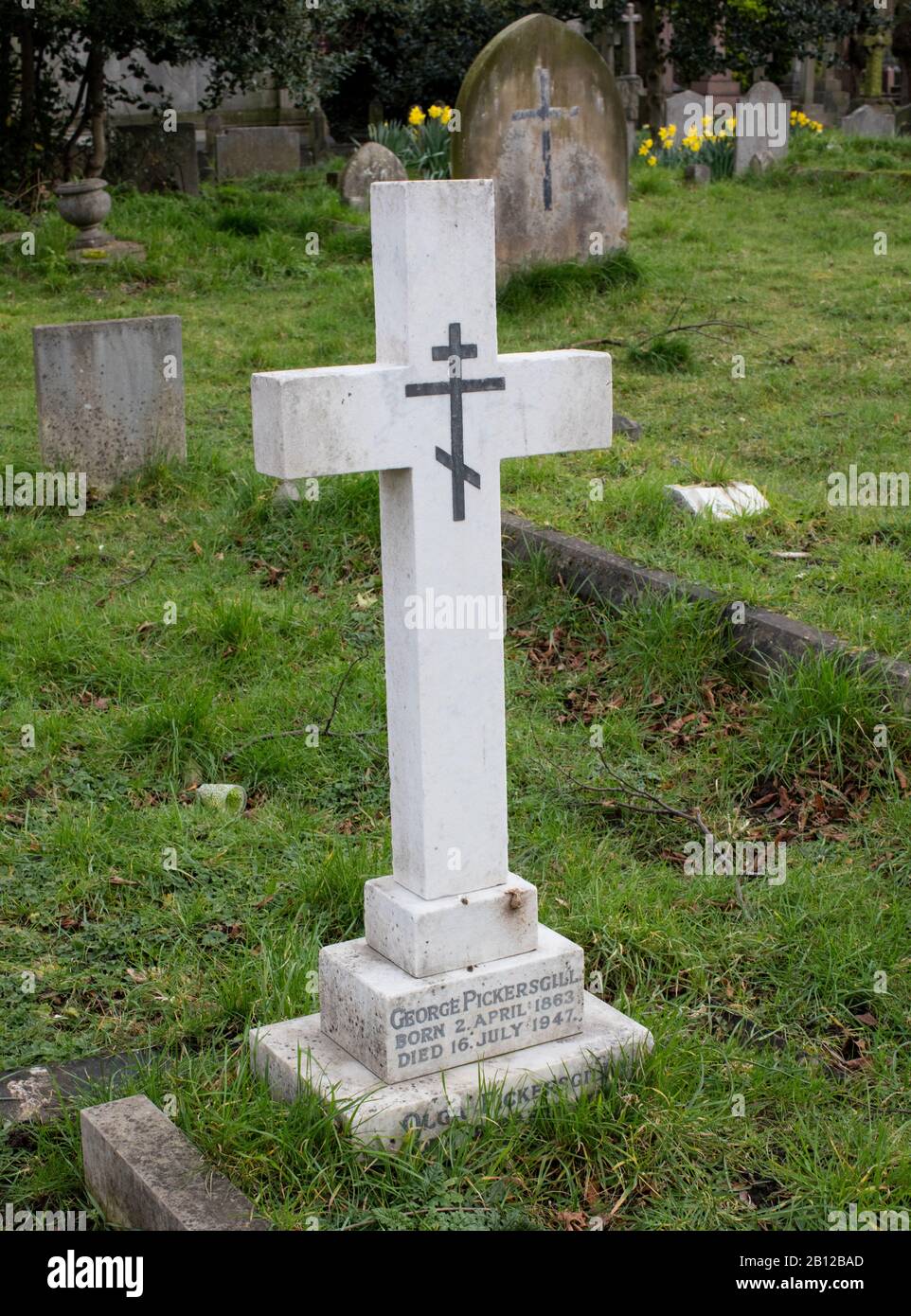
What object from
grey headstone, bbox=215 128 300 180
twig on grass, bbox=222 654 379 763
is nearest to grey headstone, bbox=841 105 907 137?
grey headstone, bbox=215 128 300 180

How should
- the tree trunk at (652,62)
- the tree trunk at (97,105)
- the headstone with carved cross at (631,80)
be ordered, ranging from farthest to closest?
the tree trunk at (652,62)
the headstone with carved cross at (631,80)
the tree trunk at (97,105)

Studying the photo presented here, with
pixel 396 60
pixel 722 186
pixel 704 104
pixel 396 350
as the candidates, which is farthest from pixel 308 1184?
pixel 396 60

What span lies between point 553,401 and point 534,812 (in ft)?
5.12

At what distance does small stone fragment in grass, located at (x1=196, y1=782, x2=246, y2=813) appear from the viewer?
14.3 ft

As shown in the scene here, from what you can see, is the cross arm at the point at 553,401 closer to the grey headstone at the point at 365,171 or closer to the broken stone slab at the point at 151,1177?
the broken stone slab at the point at 151,1177

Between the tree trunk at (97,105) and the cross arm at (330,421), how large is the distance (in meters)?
11.9

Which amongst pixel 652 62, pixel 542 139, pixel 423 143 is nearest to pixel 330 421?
pixel 542 139

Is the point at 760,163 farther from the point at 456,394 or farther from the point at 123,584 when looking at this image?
the point at 456,394

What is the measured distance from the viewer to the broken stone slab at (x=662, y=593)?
4543 mm

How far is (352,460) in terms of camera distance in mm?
2814

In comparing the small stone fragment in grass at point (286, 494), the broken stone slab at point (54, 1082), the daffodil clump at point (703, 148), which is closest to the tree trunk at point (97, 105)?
the daffodil clump at point (703, 148)

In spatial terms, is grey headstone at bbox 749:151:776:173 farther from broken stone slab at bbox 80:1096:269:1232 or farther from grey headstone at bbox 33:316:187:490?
broken stone slab at bbox 80:1096:269:1232

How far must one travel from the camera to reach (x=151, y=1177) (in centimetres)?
262

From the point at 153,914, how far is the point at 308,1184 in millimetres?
1218
